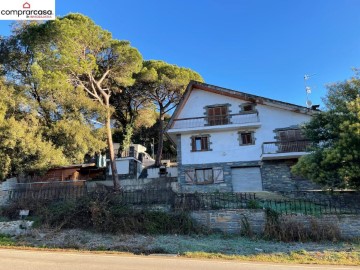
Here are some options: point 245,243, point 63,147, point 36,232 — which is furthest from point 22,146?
point 245,243

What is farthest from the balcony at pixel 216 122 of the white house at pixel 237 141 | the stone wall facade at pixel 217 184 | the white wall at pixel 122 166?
the white wall at pixel 122 166

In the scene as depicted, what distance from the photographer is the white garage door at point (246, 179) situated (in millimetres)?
21109

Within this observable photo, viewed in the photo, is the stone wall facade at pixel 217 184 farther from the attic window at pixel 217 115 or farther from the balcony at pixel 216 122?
the attic window at pixel 217 115

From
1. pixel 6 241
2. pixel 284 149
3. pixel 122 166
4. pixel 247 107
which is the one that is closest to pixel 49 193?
pixel 6 241

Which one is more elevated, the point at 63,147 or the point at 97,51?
the point at 97,51

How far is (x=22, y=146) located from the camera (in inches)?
736

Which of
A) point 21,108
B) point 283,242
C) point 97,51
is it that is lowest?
point 283,242

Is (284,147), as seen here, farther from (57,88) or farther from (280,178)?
(57,88)

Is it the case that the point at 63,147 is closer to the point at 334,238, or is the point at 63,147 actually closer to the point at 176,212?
the point at 176,212

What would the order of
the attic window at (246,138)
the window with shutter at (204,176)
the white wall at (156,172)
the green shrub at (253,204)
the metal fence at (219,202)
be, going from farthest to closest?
the white wall at (156,172), the attic window at (246,138), the window with shutter at (204,176), the green shrub at (253,204), the metal fence at (219,202)

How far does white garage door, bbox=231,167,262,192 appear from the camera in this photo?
21109 mm

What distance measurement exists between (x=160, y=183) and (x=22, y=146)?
30.0ft

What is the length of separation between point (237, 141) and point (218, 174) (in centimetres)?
280

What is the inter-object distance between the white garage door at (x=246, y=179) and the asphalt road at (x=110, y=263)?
1345 cm
